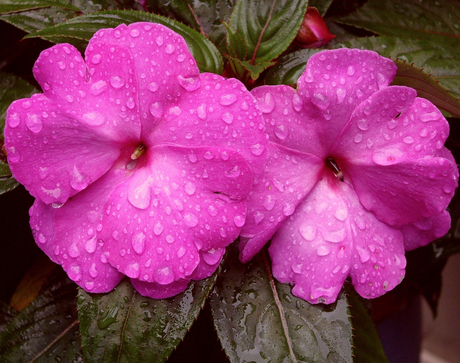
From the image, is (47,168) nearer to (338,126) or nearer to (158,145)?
(158,145)

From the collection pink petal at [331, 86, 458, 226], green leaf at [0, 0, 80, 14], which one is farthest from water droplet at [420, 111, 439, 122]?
green leaf at [0, 0, 80, 14]

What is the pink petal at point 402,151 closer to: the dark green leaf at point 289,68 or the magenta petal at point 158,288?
the dark green leaf at point 289,68

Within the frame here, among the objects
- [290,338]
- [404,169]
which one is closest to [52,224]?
[290,338]

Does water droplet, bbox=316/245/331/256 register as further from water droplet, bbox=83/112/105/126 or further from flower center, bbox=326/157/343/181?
water droplet, bbox=83/112/105/126

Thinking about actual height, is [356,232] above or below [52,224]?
above

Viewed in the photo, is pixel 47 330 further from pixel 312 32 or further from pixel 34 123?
pixel 312 32

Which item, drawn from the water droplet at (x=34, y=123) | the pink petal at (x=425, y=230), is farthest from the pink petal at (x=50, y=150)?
the pink petal at (x=425, y=230)
